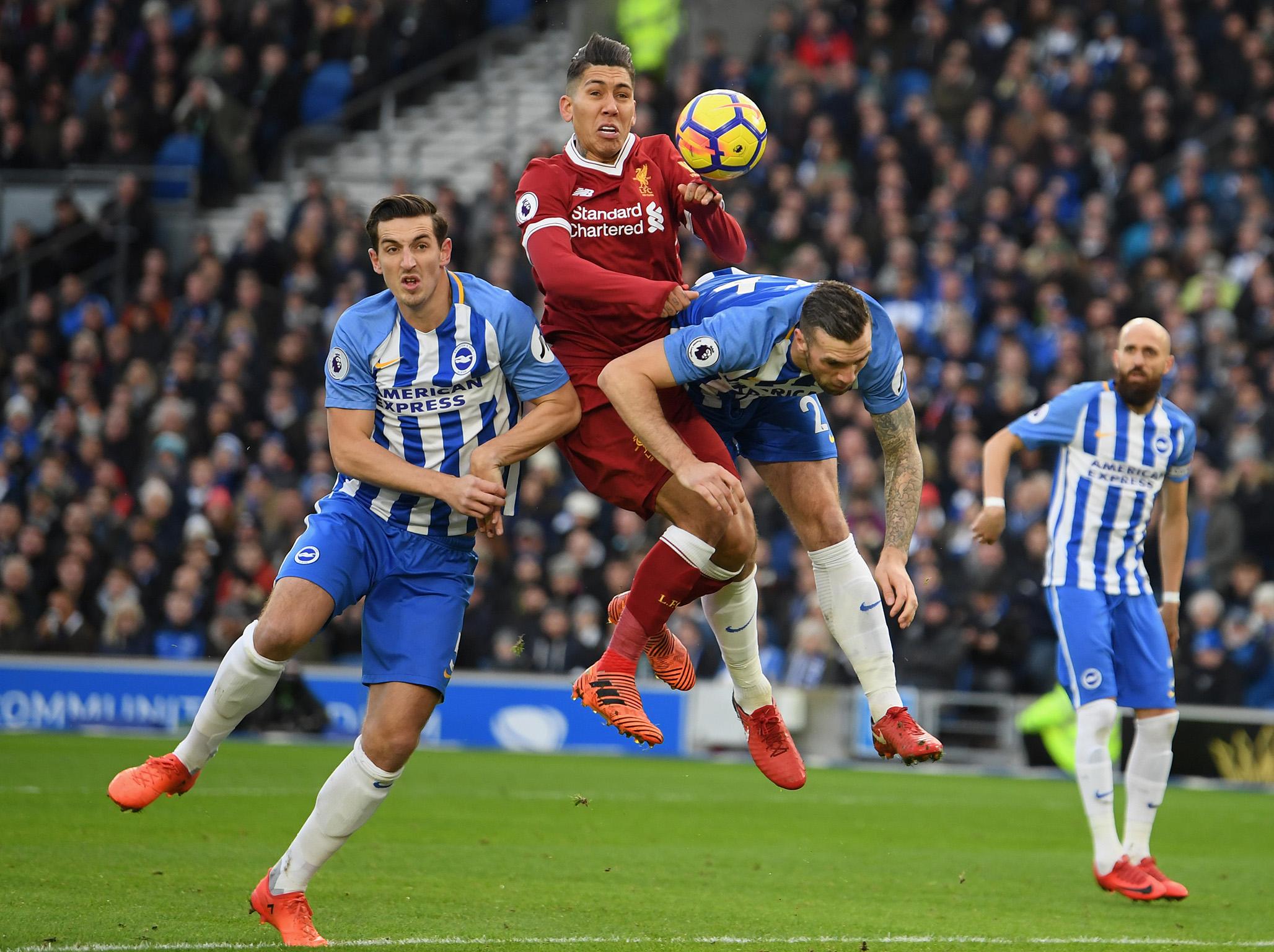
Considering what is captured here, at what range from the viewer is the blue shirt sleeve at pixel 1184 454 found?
30.9 ft

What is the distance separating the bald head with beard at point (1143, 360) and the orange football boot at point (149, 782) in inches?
205

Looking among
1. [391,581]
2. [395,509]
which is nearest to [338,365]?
[395,509]

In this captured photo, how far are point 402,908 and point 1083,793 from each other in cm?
360

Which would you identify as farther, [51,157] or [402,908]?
[51,157]

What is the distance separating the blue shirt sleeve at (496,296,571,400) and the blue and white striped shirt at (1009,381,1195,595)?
3.37 m

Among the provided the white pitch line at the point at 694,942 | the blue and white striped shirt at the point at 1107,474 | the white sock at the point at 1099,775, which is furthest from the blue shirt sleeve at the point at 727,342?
the white sock at the point at 1099,775

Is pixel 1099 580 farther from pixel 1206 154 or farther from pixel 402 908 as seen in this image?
pixel 1206 154

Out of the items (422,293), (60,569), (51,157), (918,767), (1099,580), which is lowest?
(918,767)

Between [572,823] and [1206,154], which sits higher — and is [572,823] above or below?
below

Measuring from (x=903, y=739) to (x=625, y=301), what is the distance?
6.65 feet

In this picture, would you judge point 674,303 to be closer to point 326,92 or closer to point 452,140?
point 452,140

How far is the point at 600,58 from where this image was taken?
280 inches

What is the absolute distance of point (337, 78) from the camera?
23203mm

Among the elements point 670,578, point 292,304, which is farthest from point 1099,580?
point 292,304
